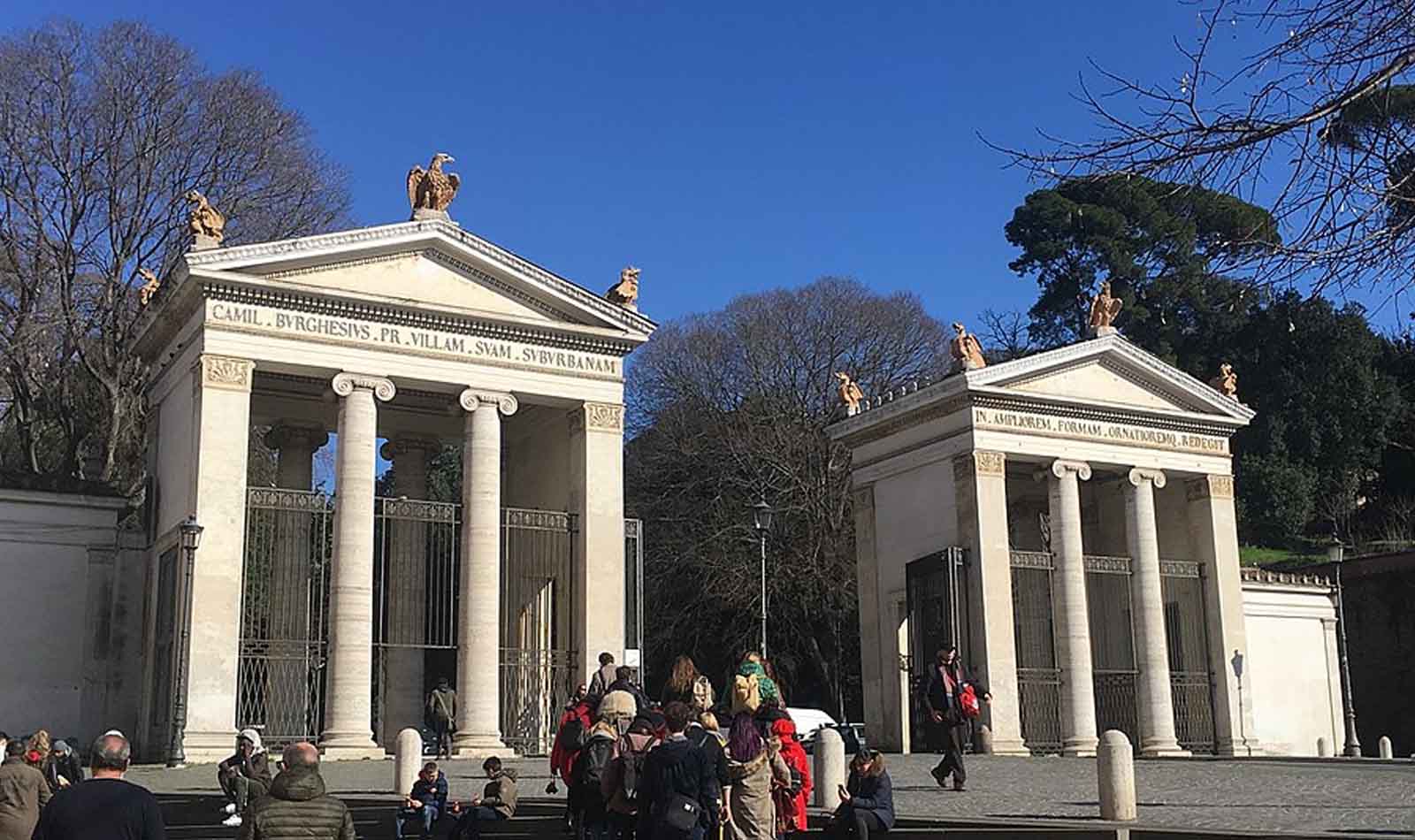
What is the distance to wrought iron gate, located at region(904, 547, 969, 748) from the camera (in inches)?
1207

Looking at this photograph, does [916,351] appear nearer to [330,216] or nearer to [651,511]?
[651,511]

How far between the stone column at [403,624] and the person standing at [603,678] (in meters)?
9.87

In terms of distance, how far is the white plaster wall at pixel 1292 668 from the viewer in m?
35.8

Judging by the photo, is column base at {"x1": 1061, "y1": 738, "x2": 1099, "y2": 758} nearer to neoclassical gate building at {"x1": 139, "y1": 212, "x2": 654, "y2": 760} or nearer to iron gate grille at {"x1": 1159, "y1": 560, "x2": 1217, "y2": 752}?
iron gate grille at {"x1": 1159, "y1": 560, "x2": 1217, "y2": 752}

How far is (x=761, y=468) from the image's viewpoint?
4394cm

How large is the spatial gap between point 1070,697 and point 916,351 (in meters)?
20.0

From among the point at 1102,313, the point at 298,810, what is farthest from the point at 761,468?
the point at 298,810

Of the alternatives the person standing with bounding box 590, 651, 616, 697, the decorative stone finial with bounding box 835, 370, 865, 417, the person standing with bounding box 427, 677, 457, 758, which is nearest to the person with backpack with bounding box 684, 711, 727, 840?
the person standing with bounding box 590, 651, 616, 697

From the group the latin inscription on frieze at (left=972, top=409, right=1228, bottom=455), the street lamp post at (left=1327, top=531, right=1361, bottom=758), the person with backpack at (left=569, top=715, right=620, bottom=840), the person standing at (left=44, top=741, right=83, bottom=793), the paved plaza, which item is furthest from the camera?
the street lamp post at (left=1327, top=531, right=1361, bottom=758)

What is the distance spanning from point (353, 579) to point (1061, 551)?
49.9 ft

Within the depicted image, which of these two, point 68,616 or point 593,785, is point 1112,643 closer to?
point 68,616

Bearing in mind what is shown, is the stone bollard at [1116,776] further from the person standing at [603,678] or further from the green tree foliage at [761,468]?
the green tree foliage at [761,468]

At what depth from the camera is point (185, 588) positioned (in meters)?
23.1

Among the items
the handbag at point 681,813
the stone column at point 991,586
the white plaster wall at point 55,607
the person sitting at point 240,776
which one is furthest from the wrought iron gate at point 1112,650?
the handbag at point 681,813
